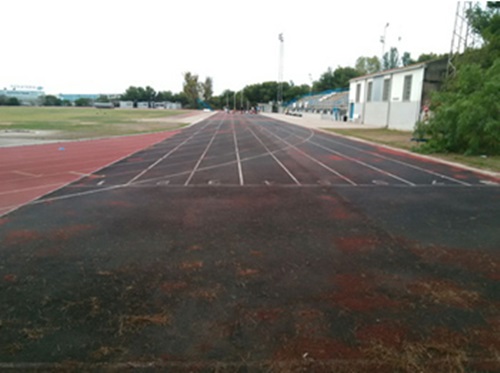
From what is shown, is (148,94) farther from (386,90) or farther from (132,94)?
(386,90)

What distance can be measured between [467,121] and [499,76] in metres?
2.55

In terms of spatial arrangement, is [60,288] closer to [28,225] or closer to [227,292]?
[227,292]

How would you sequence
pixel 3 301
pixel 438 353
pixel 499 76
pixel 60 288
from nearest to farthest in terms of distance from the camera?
pixel 438 353 → pixel 3 301 → pixel 60 288 → pixel 499 76

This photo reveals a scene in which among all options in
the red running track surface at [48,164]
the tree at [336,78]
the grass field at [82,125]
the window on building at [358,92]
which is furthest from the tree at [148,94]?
the red running track surface at [48,164]

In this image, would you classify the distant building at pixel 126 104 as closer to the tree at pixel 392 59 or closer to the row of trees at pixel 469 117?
the tree at pixel 392 59

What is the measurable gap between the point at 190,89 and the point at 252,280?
160m

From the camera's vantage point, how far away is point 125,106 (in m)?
142

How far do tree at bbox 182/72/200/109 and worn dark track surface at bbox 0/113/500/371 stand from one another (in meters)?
152

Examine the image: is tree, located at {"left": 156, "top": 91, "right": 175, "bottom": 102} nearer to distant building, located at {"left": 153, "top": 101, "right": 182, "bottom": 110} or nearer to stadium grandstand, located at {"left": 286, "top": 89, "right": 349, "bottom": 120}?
distant building, located at {"left": 153, "top": 101, "right": 182, "bottom": 110}

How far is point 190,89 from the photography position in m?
159

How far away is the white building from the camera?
34.6 m

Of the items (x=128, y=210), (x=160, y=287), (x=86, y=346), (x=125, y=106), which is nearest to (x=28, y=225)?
(x=128, y=210)

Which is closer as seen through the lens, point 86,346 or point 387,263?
point 86,346

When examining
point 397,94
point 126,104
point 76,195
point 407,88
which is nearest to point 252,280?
point 76,195
